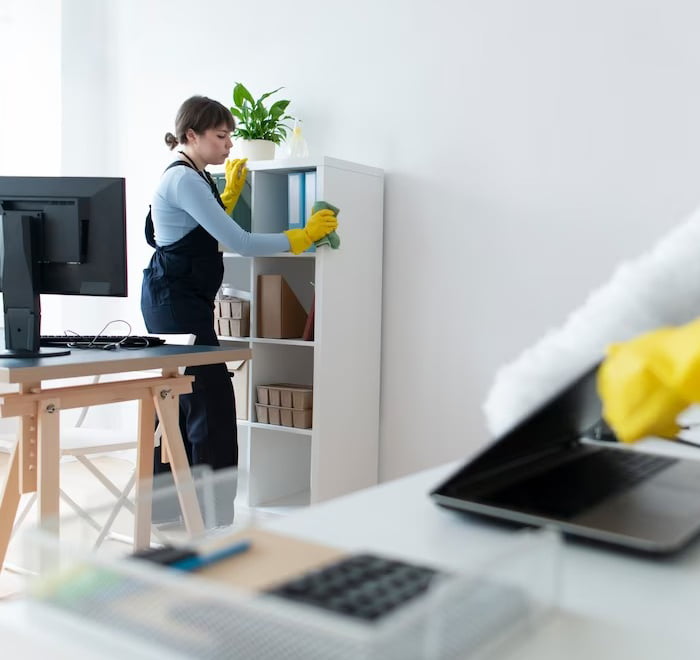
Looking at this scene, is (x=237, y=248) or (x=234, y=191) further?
(x=234, y=191)

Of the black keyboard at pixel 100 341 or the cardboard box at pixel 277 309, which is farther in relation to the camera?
the cardboard box at pixel 277 309

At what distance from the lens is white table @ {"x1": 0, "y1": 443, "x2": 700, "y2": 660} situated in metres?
0.53

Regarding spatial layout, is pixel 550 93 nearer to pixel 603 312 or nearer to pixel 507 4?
pixel 507 4

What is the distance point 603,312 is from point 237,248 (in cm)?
264

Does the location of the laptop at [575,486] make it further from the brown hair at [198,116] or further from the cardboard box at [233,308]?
the cardboard box at [233,308]

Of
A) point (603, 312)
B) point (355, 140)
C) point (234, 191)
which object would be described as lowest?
point (603, 312)

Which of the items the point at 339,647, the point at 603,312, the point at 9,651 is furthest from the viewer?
the point at 603,312

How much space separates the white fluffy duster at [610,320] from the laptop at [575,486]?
0.01 meters

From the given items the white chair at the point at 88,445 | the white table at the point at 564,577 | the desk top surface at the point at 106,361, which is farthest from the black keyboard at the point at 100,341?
the white table at the point at 564,577

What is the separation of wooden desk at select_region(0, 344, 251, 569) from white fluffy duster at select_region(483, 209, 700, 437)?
1.38 m

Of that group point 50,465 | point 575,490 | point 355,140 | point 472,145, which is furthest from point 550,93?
point 575,490

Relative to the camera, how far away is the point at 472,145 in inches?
138

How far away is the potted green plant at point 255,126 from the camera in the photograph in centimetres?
371

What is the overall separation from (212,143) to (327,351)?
0.94 metres
